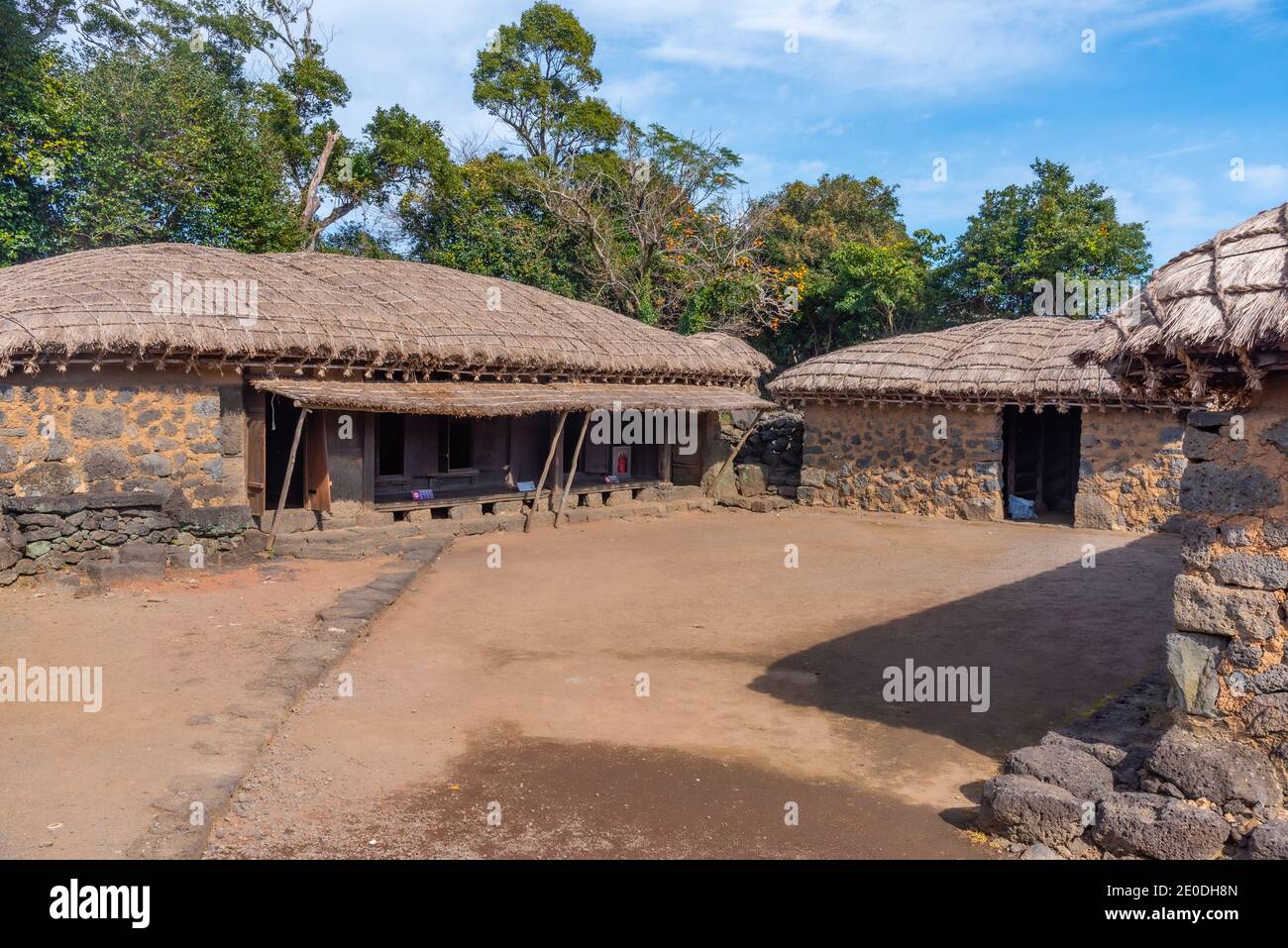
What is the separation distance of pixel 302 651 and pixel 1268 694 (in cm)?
683

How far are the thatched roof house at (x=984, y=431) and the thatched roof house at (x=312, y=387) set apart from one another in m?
2.11

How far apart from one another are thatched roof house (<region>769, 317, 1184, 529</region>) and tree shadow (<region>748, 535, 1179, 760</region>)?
480 centimetres

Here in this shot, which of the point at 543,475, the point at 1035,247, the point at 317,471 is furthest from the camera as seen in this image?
the point at 1035,247

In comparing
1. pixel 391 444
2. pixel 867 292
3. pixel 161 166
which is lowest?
pixel 391 444

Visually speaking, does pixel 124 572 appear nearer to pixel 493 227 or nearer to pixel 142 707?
pixel 142 707

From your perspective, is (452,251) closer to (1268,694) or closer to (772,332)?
(772,332)

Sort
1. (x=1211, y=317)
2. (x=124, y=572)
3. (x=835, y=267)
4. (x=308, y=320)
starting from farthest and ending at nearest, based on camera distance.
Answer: (x=835, y=267) < (x=308, y=320) < (x=124, y=572) < (x=1211, y=317)

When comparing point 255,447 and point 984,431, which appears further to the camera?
point 984,431

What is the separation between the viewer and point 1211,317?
5.00m

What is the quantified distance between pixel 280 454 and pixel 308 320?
10.8 feet

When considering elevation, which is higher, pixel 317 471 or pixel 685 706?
pixel 317 471

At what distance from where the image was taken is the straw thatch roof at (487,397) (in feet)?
42.5

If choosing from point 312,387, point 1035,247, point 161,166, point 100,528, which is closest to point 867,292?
point 1035,247
